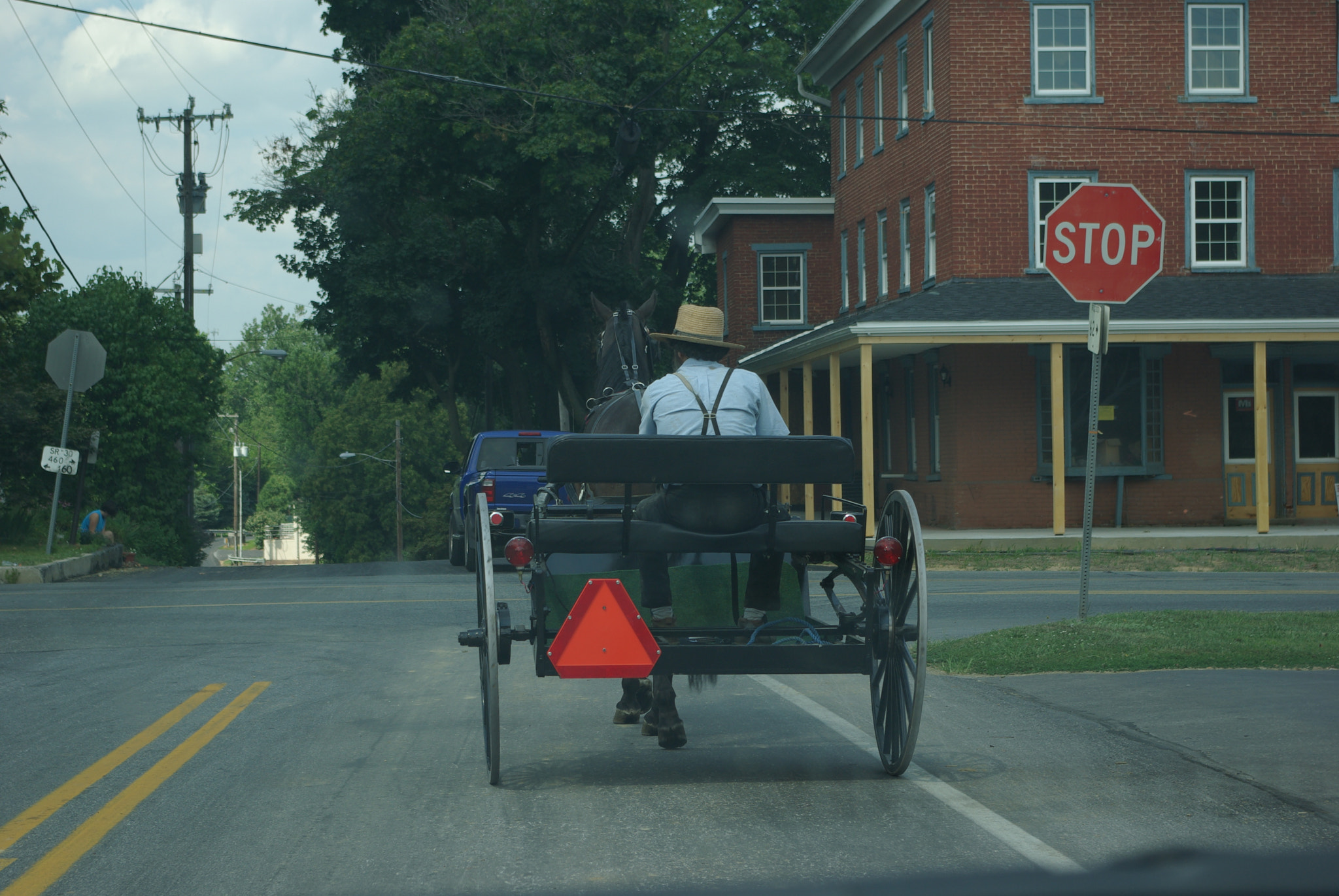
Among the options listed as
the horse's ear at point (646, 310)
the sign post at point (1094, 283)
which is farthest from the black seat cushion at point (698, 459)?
the horse's ear at point (646, 310)

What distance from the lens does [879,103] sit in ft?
103

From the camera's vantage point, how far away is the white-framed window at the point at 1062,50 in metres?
26.9

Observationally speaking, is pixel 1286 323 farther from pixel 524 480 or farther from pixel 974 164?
pixel 524 480

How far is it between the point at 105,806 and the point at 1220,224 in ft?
83.0

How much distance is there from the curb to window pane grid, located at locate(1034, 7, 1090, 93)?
733 inches

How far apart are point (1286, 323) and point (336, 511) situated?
69578 mm

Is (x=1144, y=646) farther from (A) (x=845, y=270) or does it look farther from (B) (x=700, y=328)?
(A) (x=845, y=270)

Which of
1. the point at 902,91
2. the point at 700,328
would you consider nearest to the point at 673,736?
the point at 700,328

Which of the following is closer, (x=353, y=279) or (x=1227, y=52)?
(x=1227, y=52)

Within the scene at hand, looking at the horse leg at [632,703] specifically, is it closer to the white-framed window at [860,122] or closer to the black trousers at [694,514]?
the black trousers at [694,514]

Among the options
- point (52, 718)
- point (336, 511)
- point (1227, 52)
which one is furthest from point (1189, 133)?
point (336, 511)

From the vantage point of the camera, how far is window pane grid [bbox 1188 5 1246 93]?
27031 millimetres

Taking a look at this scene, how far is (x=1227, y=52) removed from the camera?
89.1 ft

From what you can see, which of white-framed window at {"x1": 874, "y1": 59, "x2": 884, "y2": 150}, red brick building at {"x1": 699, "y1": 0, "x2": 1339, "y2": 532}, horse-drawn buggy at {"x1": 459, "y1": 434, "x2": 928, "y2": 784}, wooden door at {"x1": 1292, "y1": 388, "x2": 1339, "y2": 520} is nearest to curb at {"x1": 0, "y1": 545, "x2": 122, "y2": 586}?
red brick building at {"x1": 699, "y1": 0, "x2": 1339, "y2": 532}
